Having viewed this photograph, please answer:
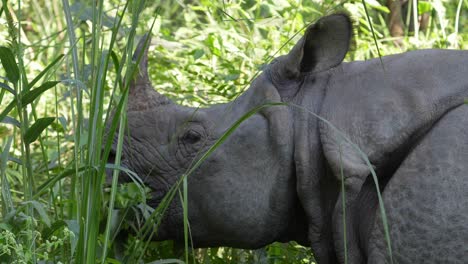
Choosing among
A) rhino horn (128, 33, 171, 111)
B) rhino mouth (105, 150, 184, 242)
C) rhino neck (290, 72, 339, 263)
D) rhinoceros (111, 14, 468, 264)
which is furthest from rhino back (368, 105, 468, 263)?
rhino horn (128, 33, 171, 111)

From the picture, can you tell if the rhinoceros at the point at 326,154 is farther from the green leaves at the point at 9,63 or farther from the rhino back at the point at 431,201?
the green leaves at the point at 9,63

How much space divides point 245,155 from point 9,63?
91cm

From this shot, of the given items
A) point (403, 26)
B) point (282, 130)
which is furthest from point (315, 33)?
point (403, 26)

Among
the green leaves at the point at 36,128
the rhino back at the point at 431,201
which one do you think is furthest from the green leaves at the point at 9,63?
the rhino back at the point at 431,201

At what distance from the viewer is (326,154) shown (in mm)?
3279

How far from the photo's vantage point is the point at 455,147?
3.09 m

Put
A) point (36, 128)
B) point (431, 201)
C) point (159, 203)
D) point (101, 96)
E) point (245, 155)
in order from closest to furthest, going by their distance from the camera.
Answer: point (101, 96) < point (36, 128) < point (431, 201) < point (245, 155) < point (159, 203)

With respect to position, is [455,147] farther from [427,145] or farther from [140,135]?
[140,135]

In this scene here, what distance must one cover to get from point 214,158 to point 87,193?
0.75m

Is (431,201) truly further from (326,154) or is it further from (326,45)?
(326,45)

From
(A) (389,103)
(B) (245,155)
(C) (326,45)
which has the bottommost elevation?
(B) (245,155)

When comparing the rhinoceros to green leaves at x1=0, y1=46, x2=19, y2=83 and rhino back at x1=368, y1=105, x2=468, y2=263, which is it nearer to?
rhino back at x1=368, y1=105, x2=468, y2=263

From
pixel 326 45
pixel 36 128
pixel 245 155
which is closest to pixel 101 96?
pixel 36 128

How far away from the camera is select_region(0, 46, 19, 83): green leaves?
2773 mm
